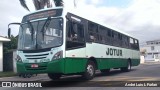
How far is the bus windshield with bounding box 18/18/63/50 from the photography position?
44.8ft

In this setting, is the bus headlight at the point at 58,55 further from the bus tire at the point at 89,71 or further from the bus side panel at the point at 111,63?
the bus side panel at the point at 111,63

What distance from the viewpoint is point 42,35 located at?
13.7 meters

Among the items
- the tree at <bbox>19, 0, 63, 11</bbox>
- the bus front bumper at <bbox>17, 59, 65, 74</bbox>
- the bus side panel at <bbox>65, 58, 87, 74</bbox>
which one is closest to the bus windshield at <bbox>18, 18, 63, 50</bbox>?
the bus front bumper at <bbox>17, 59, 65, 74</bbox>

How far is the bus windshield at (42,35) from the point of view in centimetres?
1364

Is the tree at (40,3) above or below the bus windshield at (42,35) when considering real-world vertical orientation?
above

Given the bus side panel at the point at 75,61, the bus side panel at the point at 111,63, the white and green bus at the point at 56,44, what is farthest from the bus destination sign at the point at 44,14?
the bus side panel at the point at 111,63

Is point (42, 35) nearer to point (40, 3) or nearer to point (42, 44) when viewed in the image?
point (42, 44)

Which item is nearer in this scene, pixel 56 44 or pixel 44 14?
pixel 56 44

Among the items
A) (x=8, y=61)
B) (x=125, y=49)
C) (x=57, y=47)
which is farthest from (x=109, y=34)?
(x=8, y=61)

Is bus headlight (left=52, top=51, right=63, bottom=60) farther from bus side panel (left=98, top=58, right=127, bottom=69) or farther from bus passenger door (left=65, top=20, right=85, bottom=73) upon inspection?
bus side panel (left=98, top=58, right=127, bottom=69)

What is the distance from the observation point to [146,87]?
12.9m

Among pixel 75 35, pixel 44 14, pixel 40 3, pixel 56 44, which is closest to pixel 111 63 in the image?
pixel 75 35

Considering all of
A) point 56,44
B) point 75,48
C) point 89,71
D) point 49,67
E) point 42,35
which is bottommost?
point 89,71

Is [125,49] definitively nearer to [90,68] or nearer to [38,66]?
[90,68]
